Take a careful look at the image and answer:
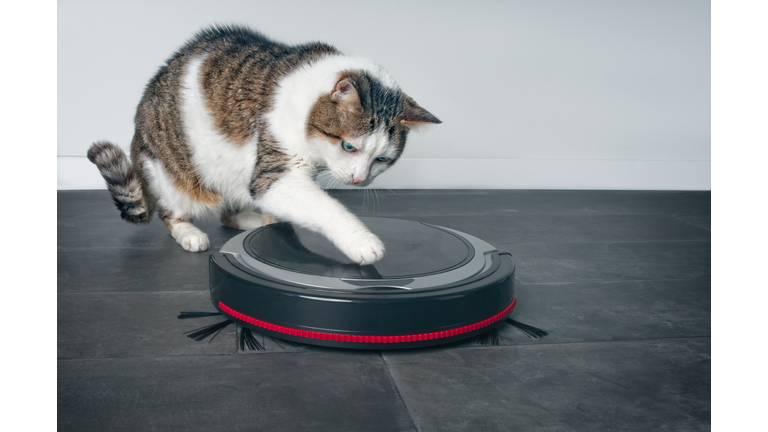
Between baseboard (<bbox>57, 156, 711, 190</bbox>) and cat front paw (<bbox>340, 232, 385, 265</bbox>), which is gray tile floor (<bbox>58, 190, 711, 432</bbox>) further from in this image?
baseboard (<bbox>57, 156, 711, 190</bbox>)

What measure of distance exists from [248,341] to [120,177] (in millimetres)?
1124

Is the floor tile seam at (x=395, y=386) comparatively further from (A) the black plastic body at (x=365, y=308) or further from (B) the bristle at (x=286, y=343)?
(B) the bristle at (x=286, y=343)

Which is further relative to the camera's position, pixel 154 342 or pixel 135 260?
pixel 135 260

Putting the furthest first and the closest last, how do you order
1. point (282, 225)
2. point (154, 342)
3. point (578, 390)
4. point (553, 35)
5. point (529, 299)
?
point (553, 35) < point (282, 225) < point (529, 299) < point (154, 342) < point (578, 390)

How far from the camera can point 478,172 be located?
3537mm

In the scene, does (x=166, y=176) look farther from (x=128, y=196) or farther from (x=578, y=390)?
(x=578, y=390)

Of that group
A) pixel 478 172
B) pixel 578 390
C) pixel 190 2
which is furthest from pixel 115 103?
pixel 578 390

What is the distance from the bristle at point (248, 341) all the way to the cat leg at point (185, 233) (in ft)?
2.63

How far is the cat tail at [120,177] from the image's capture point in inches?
81.4

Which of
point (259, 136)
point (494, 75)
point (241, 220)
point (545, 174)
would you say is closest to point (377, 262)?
point (259, 136)

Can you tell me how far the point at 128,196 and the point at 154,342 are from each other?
1.02 meters

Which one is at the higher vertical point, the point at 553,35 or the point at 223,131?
the point at 553,35

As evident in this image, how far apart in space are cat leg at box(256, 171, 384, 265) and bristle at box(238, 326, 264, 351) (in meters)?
0.33

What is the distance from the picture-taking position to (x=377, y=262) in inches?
57.7
